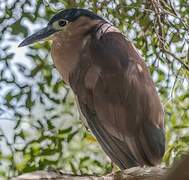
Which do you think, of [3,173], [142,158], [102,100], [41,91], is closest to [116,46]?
[102,100]

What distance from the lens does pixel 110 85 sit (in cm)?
184

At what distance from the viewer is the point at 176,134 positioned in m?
2.04

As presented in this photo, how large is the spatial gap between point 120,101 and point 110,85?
0.23 feet

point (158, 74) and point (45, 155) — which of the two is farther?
point (158, 74)

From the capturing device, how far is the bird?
169 centimetres

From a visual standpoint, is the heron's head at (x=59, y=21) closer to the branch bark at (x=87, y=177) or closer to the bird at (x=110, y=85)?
the bird at (x=110, y=85)

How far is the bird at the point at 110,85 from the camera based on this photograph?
1.69 metres

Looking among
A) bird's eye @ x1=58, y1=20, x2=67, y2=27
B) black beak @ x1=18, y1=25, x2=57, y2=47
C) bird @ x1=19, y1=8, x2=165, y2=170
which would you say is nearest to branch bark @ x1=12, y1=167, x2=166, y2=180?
bird @ x1=19, y1=8, x2=165, y2=170

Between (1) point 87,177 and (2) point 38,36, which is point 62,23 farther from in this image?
(1) point 87,177

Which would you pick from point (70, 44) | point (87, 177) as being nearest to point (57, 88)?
point (70, 44)

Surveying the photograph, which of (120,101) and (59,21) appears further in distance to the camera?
(59,21)

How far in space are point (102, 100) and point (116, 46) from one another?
0.20 m

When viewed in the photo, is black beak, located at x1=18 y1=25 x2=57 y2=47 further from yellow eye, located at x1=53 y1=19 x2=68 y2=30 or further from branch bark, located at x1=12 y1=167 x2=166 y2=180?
branch bark, located at x1=12 y1=167 x2=166 y2=180

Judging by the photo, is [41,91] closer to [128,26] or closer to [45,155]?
[45,155]
